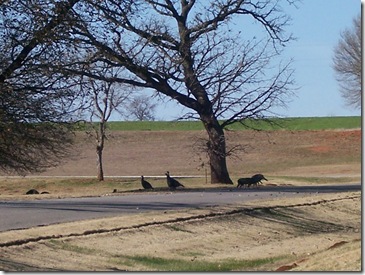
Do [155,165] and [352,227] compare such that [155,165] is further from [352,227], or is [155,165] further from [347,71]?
[352,227]

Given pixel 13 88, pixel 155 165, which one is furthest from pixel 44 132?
pixel 155 165

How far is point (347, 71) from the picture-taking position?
221ft

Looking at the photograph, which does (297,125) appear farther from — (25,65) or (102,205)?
(25,65)

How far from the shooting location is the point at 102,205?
2392cm

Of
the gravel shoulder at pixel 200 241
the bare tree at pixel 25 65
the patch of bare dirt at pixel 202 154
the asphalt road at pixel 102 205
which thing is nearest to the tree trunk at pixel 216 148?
the asphalt road at pixel 102 205

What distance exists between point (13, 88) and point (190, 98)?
21138 mm

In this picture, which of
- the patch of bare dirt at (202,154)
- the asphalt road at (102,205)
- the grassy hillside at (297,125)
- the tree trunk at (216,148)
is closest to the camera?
the asphalt road at (102,205)

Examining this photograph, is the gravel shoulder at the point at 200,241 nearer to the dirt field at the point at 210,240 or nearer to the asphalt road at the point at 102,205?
the dirt field at the point at 210,240

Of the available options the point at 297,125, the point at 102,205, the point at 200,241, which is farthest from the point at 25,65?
the point at 297,125

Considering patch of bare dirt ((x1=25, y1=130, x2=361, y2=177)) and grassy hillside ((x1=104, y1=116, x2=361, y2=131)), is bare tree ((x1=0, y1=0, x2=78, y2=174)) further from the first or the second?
grassy hillside ((x1=104, y1=116, x2=361, y2=131))

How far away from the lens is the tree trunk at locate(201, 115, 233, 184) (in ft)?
123

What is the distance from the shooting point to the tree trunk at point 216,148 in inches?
1470

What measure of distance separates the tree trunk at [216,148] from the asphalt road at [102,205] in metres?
6.73

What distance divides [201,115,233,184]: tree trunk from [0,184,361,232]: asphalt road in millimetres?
6727
